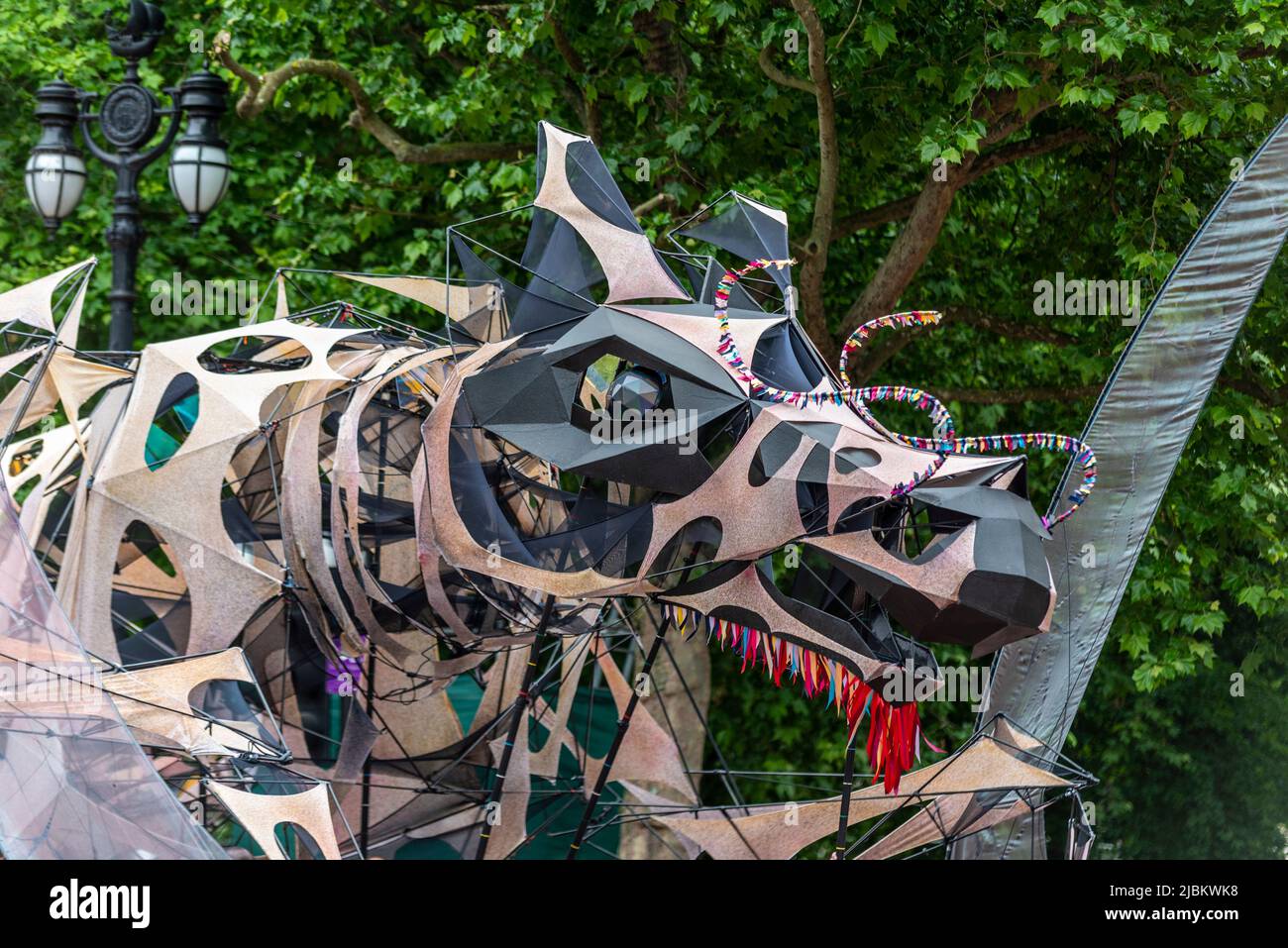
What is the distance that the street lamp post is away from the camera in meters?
8.08

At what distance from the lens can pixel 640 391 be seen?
15.6ft

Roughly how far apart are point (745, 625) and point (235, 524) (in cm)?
211

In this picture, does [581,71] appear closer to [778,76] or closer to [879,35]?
[778,76]

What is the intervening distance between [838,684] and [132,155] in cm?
540

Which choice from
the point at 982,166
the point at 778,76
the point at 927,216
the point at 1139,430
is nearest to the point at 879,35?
the point at 778,76

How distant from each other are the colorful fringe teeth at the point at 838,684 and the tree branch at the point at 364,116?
5415mm

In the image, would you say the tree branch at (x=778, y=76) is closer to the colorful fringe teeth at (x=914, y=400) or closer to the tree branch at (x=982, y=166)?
the tree branch at (x=982, y=166)

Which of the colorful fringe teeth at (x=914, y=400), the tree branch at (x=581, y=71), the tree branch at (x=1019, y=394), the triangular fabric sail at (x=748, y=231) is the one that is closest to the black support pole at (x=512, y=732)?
the colorful fringe teeth at (x=914, y=400)

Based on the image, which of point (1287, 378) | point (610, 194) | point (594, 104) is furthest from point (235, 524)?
point (1287, 378)

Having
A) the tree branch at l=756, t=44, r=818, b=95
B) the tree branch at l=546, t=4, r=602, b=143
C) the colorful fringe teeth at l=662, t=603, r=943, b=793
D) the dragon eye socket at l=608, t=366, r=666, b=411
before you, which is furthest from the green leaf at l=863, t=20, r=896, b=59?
the colorful fringe teeth at l=662, t=603, r=943, b=793

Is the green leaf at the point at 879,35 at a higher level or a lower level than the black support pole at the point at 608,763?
higher

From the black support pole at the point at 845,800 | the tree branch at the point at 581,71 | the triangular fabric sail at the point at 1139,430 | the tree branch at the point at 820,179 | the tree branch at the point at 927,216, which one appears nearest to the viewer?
the black support pole at the point at 845,800

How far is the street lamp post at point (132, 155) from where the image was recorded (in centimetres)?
808

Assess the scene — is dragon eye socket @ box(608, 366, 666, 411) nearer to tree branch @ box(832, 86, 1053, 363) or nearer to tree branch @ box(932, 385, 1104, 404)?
tree branch @ box(832, 86, 1053, 363)
